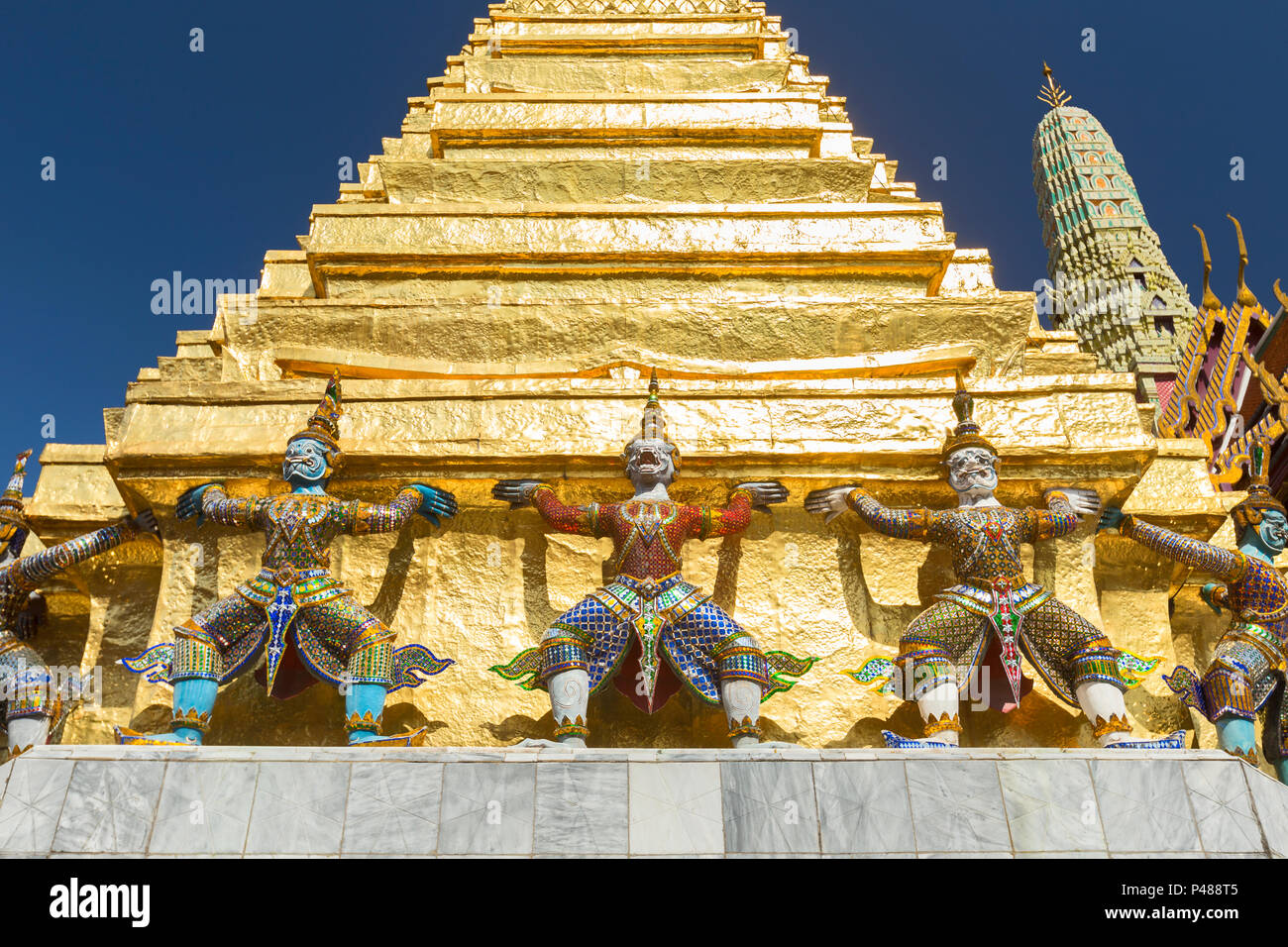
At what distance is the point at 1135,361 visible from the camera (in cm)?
2475

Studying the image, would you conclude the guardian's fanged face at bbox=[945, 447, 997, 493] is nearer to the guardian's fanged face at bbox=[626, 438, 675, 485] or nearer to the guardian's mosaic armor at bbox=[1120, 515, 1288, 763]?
the guardian's mosaic armor at bbox=[1120, 515, 1288, 763]

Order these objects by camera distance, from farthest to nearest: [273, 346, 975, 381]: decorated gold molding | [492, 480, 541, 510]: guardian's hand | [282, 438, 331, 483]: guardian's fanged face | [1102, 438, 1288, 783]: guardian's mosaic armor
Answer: [273, 346, 975, 381]: decorated gold molding < [492, 480, 541, 510]: guardian's hand < [282, 438, 331, 483]: guardian's fanged face < [1102, 438, 1288, 783]: guardian's mosaic armor

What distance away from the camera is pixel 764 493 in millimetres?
7113

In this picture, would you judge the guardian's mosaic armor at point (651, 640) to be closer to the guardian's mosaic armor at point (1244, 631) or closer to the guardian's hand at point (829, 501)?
the guardian's hand at point (829, 501)

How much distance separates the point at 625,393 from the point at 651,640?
7.22 ft

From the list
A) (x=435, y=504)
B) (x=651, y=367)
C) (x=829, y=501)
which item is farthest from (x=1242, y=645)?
(x=435, y=504)

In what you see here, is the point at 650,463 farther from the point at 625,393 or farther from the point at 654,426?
the point at 625,393

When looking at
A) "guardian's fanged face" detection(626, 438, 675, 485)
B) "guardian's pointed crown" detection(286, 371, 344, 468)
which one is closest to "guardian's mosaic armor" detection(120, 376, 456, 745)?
"guardian's pointed crown" detection(286, 371, 344, 468)

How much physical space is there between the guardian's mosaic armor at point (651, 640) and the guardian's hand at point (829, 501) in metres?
0.83

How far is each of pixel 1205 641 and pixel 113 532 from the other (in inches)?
294

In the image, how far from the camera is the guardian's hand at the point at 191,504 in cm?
693

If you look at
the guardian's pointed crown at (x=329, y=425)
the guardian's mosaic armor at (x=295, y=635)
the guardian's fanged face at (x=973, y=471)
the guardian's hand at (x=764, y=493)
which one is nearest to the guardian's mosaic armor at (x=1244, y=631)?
the guardian's fanged face at (x=973, y=471)

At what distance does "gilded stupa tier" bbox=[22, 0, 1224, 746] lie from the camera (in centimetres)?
727

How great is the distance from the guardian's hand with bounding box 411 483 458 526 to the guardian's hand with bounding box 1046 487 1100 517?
3.63 meters
